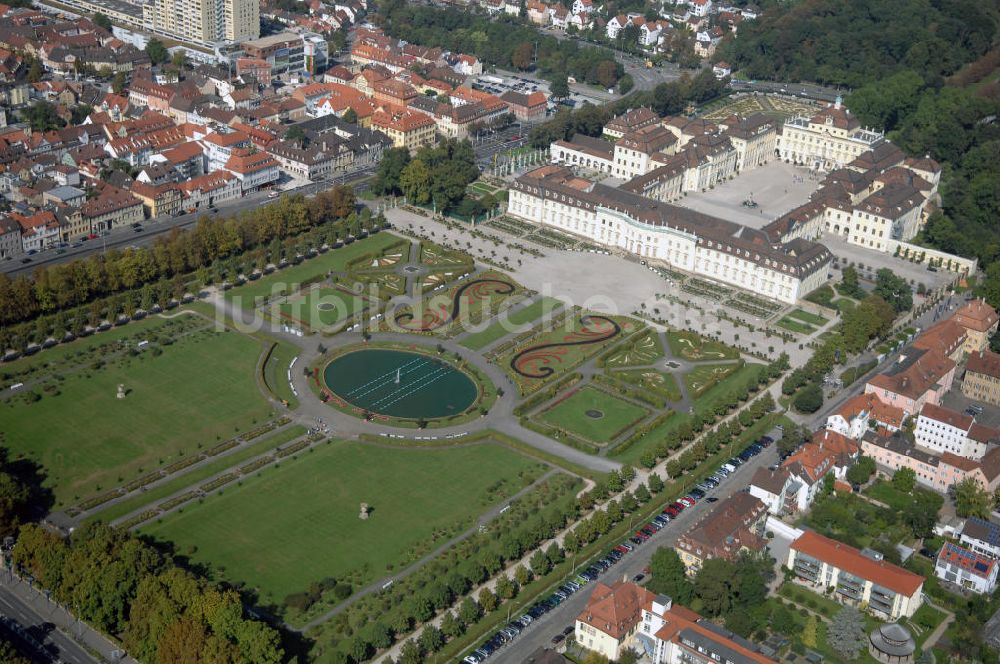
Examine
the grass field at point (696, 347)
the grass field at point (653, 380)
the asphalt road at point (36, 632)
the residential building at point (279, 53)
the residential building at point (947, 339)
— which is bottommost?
the asphalt road at point (36, 632)

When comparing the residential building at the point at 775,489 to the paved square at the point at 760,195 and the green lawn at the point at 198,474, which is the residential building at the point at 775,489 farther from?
the paved square at the point at 760,195

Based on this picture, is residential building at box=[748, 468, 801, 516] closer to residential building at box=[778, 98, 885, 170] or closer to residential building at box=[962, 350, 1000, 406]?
residential building at box=[962, 350, 1000, 406]

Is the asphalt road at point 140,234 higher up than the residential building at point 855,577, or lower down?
lower down

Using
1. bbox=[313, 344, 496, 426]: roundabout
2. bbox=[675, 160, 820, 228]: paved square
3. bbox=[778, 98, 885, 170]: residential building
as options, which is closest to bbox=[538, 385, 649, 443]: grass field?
bbox=[313, 344, 496, 426]: roundabout

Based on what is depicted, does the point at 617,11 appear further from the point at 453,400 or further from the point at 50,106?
the point at 453,400

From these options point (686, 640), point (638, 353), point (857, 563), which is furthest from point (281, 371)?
point (857, 563)

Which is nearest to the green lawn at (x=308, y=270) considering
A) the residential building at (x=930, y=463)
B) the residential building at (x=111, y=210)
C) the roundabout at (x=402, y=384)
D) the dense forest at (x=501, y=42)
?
the roundabout at (x=402, y=384)
